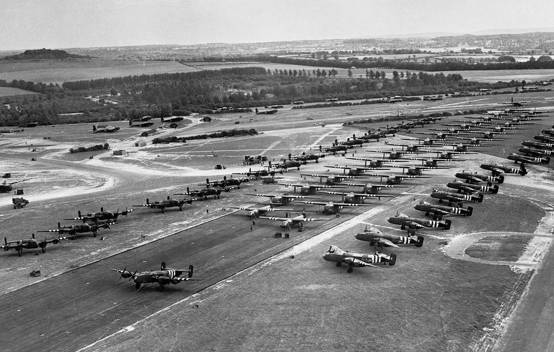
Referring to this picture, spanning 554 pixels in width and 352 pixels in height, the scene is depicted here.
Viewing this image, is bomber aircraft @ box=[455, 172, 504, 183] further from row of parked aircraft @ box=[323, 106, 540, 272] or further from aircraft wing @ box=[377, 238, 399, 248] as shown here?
aircraft wing @ box=[377, 238, 399, 248]

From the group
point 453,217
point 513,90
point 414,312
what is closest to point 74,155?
point 453,217

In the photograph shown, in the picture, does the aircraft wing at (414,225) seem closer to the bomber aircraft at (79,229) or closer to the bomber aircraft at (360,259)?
the bomber aircraft at (360,259)

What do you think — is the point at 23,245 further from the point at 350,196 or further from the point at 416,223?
the point at 416,223

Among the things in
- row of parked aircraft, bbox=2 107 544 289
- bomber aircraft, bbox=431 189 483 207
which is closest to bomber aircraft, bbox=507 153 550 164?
row of parked aircraft, bbox=2 107 544 289

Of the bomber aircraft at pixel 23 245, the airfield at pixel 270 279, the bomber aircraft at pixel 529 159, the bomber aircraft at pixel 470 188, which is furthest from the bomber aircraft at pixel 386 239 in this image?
the bomber aircraft at pixel 529 159

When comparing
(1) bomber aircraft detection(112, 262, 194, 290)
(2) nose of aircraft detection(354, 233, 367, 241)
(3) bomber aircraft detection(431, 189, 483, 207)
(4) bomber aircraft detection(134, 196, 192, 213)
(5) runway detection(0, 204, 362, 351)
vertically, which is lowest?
(5) runway detection(0, 204, 362, 351)

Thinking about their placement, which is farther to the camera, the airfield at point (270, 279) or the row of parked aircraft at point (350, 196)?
the row of parked aircraft at point (350, 196)

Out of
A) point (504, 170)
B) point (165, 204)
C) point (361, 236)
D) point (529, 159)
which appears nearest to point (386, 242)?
point (361, 236)

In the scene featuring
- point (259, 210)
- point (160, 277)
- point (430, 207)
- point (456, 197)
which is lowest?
point (160, 277)

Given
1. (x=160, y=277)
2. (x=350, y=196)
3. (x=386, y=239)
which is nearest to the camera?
(x=160, y=277)

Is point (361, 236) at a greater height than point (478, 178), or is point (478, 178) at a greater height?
point (478, 178)
